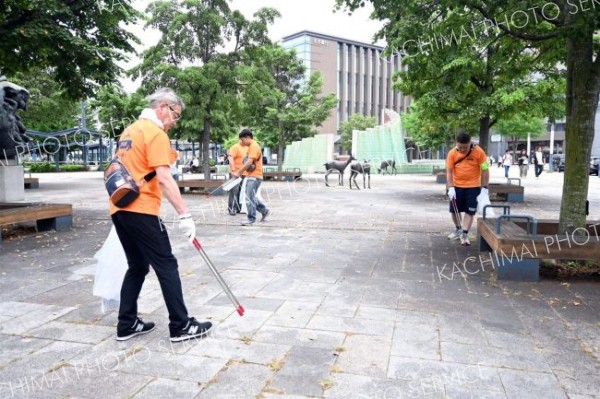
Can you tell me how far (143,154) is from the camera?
11.0ft

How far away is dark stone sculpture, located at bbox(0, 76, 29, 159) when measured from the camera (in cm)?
1141

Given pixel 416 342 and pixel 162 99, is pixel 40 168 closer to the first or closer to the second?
pixel 162 99

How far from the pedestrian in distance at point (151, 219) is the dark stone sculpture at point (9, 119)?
9.58 m

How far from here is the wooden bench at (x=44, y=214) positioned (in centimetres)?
789

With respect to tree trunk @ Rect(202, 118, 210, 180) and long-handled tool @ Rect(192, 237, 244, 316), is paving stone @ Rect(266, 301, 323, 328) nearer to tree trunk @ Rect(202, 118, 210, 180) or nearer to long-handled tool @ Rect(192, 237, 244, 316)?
long-handled tool @ Rect(192, 237, 244, 316)

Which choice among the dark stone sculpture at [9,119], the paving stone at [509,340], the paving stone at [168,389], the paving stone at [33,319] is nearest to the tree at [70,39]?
the dark stone sculpture at [9,119]

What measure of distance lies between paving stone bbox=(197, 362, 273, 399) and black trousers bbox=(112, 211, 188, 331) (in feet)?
2.16

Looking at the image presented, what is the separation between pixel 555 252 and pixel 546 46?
369 cm

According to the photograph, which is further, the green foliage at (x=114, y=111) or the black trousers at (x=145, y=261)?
the green foliage at (x=114, y=111)

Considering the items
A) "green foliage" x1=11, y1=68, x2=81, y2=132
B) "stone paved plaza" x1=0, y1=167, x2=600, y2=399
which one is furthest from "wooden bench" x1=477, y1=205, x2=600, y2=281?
"green foliage" x1=11, y1=68, x2=81, y2=132

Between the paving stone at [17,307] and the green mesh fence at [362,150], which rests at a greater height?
the green mesh fence at [362,150]

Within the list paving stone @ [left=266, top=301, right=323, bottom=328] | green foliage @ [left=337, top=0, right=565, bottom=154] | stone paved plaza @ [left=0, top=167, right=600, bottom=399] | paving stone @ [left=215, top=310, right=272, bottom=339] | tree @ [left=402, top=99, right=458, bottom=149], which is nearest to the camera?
stone paved plaza @ [left=0, top=167, right=600, bottom=399]

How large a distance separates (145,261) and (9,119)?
34.2 feet

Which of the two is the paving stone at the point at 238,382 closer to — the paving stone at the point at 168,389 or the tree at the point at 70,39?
the paving stone at the point at 168,389
